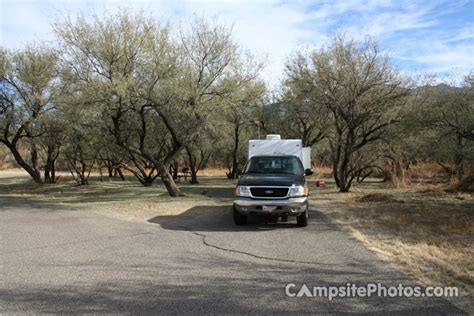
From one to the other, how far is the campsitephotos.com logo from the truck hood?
5138 mm

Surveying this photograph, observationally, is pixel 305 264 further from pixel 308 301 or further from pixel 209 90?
pixel 209 90

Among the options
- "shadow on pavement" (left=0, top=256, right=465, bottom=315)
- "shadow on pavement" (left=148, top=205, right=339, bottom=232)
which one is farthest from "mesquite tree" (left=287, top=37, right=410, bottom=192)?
"shadow on pavement" (left=0, top=256, right=465, bottom=315)

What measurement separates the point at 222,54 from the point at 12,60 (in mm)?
14562

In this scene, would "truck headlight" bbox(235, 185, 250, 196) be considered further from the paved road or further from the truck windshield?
the truck windshield

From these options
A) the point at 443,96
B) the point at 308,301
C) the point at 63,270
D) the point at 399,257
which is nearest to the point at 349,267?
the point at 399,257

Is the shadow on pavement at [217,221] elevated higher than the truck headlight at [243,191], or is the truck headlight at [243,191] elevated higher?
the truck headlight at [243,191]

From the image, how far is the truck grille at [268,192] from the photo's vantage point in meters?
10.6

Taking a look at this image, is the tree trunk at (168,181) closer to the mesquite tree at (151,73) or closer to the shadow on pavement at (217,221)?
the mesquite tree at (151,73)

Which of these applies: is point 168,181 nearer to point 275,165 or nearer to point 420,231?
point 275,165

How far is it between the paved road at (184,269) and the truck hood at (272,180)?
1141mm

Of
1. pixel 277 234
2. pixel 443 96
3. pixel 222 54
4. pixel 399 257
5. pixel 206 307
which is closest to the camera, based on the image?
pixel 206 307

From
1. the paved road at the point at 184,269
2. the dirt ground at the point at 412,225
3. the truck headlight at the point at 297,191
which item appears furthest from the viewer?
the truck headlight at the point at 297,191

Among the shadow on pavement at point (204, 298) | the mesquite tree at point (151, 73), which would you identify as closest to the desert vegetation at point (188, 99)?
the mesquite tree at point (151, 73)

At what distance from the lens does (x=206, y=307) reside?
4.85 meters
